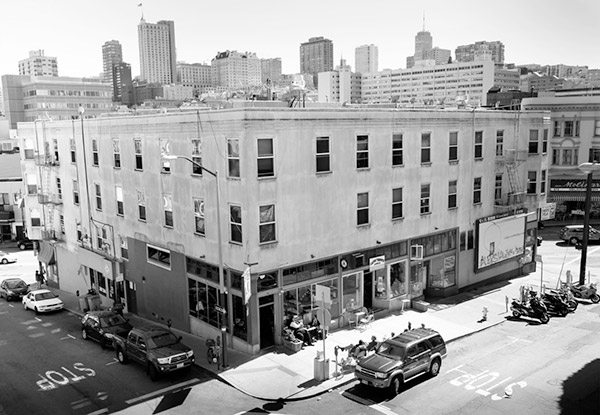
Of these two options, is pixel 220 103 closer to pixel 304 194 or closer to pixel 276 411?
pixel 304 194

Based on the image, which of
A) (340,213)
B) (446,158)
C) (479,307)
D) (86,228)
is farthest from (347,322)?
(86,228)

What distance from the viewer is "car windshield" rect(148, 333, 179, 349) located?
81.7 ft

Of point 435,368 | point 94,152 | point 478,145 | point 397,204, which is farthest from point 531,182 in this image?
point 94,152

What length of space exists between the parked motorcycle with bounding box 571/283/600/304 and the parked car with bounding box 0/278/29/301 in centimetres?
3924

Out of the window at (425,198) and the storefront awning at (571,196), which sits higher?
the window at (425,198)

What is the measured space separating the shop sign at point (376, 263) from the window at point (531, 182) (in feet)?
51.3

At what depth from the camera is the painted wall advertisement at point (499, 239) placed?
3716cm

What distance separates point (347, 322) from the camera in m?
29.8

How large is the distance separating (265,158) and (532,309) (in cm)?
1751

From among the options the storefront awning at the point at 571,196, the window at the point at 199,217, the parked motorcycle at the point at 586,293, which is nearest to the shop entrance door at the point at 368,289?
the window at the point at 199,217

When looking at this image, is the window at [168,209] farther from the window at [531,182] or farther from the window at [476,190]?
the window at [531,182]

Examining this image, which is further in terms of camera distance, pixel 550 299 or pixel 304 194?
pixel 550 299

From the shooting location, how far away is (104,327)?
96.0 feet

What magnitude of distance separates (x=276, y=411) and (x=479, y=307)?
17056mm
